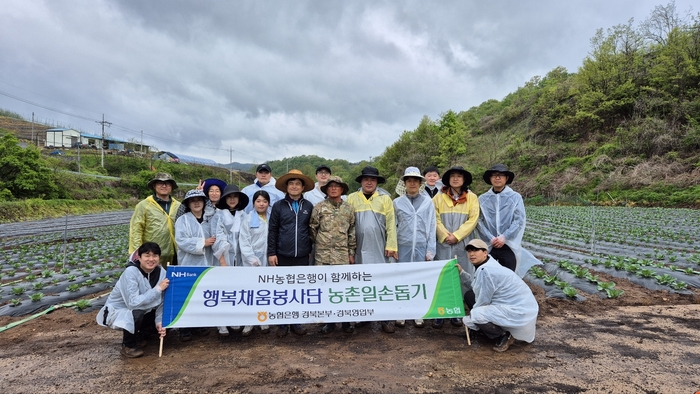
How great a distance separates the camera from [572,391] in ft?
8.82

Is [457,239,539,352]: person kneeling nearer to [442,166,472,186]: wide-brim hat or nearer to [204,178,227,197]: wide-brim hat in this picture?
[442,166,472,186]: wide-brim hat

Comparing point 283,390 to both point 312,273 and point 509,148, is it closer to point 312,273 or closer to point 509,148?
point 312,273

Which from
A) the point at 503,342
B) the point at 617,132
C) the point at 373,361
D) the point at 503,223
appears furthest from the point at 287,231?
the point at 617,132

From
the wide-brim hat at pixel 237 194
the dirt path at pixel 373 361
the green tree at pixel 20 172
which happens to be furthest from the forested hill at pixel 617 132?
the green tree at pixel 20 172

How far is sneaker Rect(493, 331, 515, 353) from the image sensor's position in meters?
3.39

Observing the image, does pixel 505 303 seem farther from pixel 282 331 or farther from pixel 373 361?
pixel 282 331

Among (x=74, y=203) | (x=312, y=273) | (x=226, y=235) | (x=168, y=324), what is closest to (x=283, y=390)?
(x=312, y=273)

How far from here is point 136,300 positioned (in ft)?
11.0

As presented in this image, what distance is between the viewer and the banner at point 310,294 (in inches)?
141

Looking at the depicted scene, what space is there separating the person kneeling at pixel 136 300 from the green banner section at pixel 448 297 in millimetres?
2933

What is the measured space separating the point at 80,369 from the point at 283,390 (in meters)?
2.09

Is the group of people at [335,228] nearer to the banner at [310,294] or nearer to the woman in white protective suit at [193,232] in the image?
the woman in white protective suit at [193,232]

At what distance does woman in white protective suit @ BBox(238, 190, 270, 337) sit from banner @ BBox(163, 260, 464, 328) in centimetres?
27

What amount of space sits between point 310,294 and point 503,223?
263 cm
